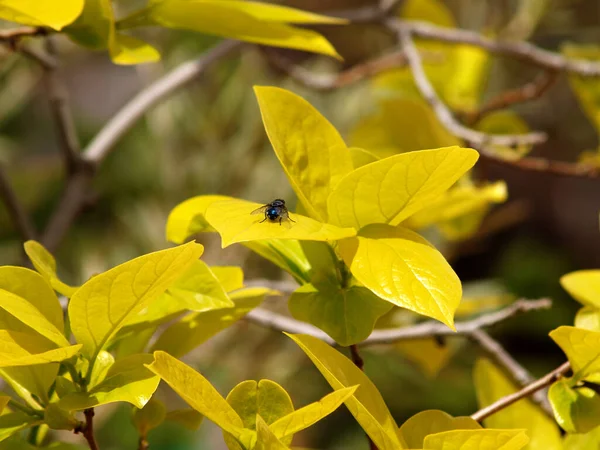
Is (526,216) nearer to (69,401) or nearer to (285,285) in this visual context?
(285,285)

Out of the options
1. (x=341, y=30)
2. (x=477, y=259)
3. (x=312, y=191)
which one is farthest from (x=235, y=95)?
(x=312, y=191)

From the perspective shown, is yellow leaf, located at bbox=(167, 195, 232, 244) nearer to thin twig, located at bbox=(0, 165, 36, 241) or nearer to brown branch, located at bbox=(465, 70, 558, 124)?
thin twig, located at bbox=(0, 165, 36, 241)

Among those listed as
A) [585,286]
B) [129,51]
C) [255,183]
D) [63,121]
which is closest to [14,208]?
[63,121]

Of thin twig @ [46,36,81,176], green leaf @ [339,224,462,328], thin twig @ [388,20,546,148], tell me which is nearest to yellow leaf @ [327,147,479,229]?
green leaf @ [339,224,462,328]

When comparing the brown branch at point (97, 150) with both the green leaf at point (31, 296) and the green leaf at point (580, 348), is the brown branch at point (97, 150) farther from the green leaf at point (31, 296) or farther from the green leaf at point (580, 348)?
the green leaf at point (580, 348)

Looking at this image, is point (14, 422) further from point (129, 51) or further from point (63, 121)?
point (63, 121)

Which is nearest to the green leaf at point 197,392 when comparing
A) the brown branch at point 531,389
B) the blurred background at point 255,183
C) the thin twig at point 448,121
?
the brown branch at point 531,389
